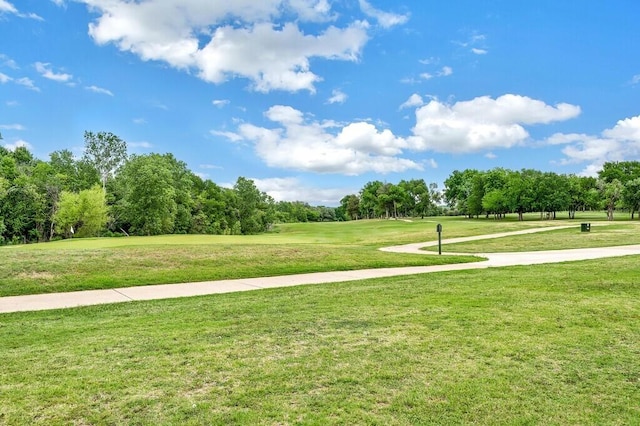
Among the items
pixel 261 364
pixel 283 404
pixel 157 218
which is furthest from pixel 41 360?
pixel 157 218

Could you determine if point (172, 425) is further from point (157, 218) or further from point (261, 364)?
point (157, 218)

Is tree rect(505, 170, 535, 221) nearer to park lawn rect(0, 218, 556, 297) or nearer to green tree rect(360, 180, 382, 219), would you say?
green tree rect(360, 180, 382, 219)

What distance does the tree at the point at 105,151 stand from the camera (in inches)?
2274

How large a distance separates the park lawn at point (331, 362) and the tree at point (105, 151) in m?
58.2

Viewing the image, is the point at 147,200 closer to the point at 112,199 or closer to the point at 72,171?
the point at 112,199

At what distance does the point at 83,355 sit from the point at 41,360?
14.8 inches

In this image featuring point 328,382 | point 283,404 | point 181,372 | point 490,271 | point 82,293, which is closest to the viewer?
point 283,404

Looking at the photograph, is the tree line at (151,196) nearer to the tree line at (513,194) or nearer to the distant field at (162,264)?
the tree line at (513,194)

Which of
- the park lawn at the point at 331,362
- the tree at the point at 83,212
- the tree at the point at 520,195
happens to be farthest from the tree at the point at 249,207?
the park lawn at the point at 331,362

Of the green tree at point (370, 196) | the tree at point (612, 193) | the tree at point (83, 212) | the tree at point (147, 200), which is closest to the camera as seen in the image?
the tree at point (83, 212)

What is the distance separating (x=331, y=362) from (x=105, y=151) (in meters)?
63.7

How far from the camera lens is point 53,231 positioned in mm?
47344

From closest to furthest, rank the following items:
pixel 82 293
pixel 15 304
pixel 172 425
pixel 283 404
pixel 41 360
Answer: pixel 172 425
pixel 283 404
pixel 41 360
pixel 15 304
pixel 82 293

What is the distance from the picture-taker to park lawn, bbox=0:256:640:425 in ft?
10.1
